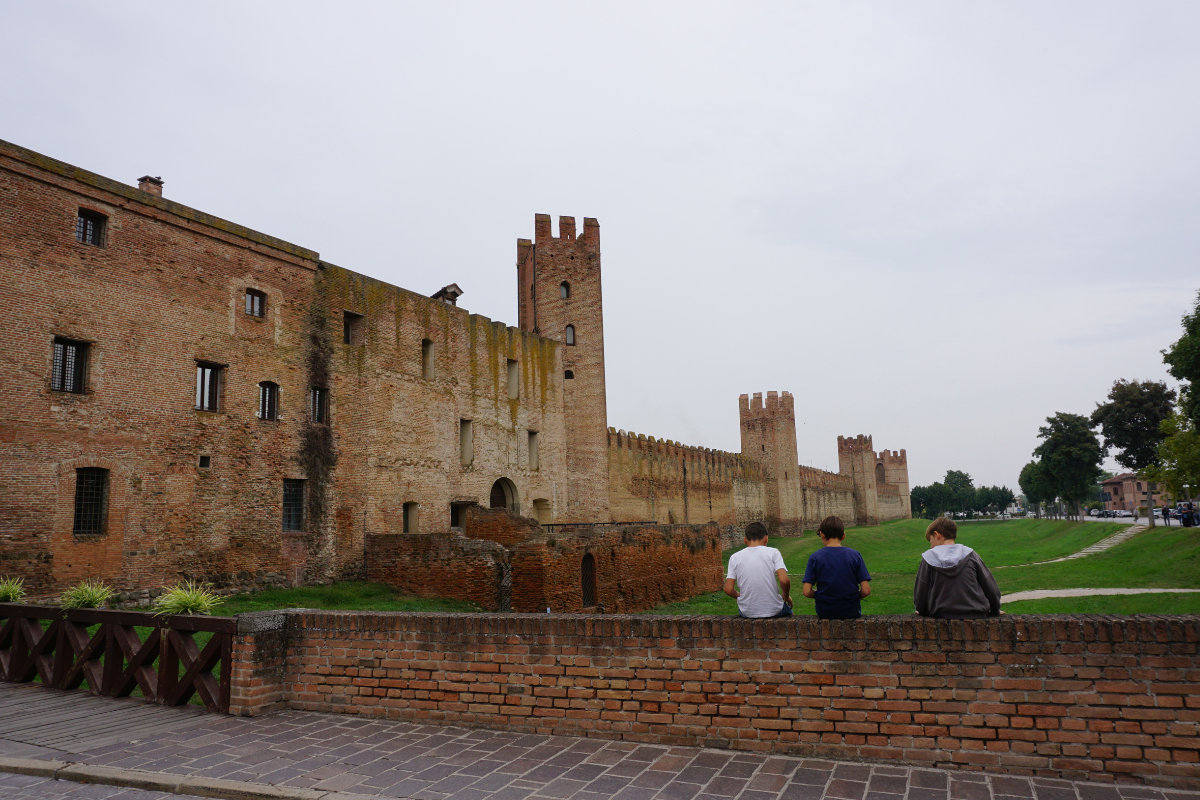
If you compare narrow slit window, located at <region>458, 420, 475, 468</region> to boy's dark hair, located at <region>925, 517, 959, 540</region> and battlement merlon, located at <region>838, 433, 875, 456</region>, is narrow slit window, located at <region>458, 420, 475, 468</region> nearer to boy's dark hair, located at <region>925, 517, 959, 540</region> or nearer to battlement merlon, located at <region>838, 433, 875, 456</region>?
boy's dark hair, located at <region>925, 517, 959, 540</region>

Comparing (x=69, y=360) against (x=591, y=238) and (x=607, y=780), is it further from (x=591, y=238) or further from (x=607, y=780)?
(x=591, y=238)

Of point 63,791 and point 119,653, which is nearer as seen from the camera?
point 63,791

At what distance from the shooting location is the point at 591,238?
3216 centimetres

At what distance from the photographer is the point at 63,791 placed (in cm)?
524

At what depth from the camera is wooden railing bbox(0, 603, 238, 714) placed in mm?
7207

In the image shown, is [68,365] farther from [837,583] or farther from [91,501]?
[837,583]

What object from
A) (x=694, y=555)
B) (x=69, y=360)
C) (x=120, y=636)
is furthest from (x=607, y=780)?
(x=694, y=555)

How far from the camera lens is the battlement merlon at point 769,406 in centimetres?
5484

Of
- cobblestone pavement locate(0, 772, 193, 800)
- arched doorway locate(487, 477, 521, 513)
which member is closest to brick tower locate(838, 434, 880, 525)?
arched doorway locate(487, 477, 521, 513)

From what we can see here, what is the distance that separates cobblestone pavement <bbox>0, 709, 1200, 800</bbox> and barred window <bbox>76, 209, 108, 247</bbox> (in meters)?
13.1

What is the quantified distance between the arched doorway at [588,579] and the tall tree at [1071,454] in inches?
1853

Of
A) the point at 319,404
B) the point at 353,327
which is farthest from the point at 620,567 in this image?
the point at 353,327

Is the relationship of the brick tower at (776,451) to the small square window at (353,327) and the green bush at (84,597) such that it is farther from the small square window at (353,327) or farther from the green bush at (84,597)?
the green bush at (84,597)

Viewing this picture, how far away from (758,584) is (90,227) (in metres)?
16.7
